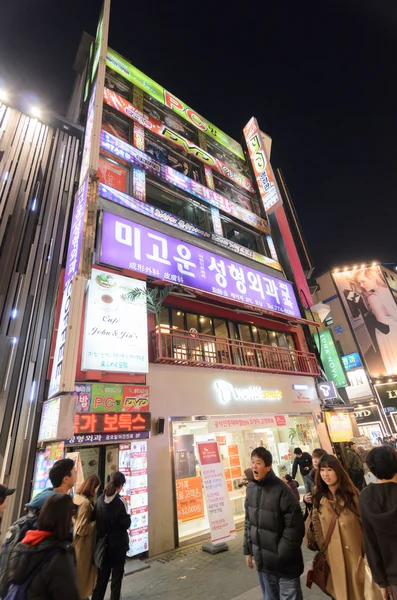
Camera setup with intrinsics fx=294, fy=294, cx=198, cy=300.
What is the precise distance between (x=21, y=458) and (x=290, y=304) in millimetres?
13134

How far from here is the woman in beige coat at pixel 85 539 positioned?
4.13 meters

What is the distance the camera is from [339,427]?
1357 centimetres

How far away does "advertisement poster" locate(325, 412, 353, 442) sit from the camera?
43.3ft

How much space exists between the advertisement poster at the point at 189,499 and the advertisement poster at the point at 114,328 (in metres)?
3.82

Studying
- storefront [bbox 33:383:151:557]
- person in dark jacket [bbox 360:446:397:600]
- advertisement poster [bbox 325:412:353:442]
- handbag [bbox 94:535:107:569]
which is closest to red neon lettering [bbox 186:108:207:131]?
storefront [bbox 33:383:151:557]

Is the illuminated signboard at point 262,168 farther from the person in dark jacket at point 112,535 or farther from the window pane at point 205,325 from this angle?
the person in dark jacket at point 112,535

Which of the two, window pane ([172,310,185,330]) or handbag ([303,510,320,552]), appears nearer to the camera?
handbag ([303,510,320,552])

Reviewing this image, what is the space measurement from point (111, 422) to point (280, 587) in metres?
4.80

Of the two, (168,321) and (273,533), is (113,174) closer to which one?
(168,321)

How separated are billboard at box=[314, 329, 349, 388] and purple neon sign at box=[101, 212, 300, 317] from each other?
7.81 ft

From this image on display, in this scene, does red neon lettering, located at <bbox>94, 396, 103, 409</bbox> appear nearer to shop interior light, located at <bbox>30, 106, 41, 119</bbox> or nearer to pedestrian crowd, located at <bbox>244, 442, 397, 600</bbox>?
pedestrian crowd, located at <bbox>244, 442, 397, 600</bbox>

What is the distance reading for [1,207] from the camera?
28.9 feet

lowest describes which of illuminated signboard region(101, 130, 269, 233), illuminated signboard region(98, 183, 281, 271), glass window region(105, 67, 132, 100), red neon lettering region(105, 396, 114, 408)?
red neon lettering region(105, 396, 114, 408)

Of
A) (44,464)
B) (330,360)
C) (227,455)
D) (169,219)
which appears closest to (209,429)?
(227,455)
